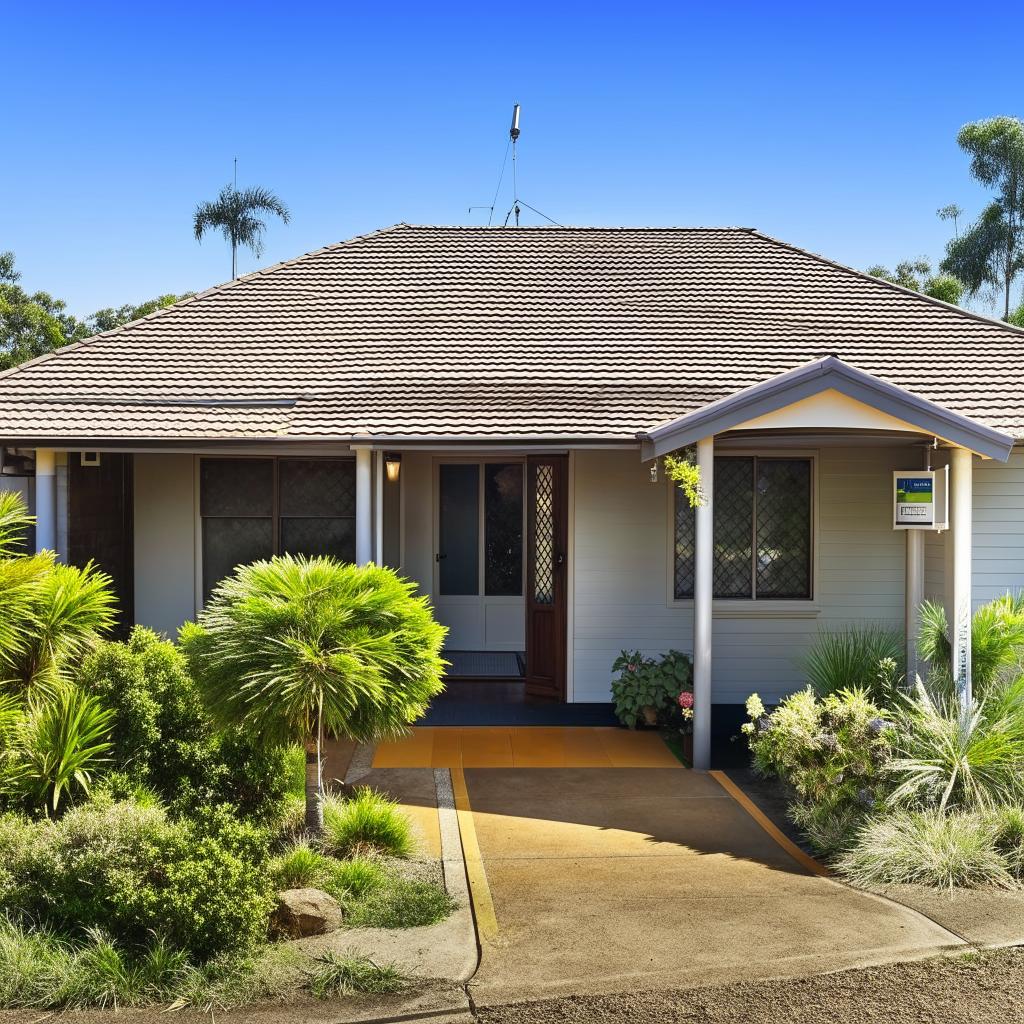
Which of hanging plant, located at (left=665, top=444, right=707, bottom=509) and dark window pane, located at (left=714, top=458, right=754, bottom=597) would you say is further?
dark window pane, located at (left=714, top=458, right=754, bottom=597)

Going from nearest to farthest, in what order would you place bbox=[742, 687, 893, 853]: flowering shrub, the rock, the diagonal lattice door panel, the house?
the rock → bbox=[742, 687, 893, 853]: flowering shrub → the house → the diagonal lattice door panel

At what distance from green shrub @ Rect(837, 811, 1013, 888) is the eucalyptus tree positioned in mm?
31482

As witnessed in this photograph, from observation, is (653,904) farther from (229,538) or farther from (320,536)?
(229,538)

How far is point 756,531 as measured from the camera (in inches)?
408

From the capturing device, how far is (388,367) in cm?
1042

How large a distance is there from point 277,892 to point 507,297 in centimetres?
823

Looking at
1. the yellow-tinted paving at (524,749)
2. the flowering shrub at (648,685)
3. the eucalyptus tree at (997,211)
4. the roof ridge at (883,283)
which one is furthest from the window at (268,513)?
the eucalyptus tree at (997,211)

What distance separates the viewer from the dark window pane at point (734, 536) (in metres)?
10.3

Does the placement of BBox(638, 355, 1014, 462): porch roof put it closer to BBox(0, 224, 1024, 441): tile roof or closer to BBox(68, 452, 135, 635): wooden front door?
BBox(0, 224, 1024, 441): tile roof

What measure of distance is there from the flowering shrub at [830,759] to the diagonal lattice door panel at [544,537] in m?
3.53

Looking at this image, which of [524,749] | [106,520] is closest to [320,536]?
[106,520]

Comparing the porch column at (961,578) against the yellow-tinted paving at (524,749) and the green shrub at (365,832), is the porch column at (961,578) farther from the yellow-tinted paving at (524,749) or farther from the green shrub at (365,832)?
the green shrub at (365,832)

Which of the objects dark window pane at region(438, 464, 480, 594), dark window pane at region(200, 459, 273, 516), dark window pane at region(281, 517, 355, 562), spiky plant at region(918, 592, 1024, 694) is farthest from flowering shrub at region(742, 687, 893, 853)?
dark window pane at region(200, 459, 273, 516)

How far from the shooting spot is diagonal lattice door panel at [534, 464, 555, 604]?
10.5 m
